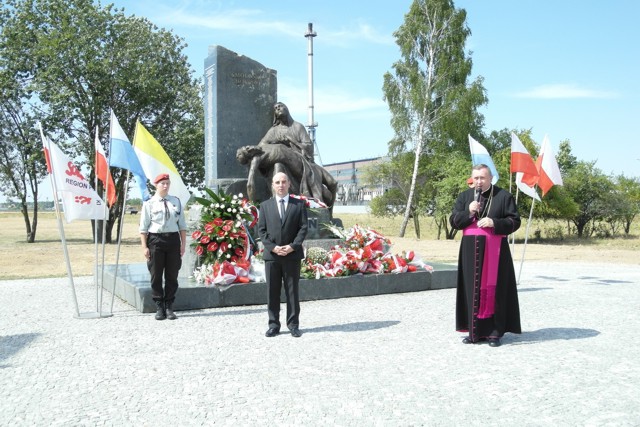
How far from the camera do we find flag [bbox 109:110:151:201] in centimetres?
671

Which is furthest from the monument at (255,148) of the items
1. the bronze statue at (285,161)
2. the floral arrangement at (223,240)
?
the floral arrangement at (223,240)

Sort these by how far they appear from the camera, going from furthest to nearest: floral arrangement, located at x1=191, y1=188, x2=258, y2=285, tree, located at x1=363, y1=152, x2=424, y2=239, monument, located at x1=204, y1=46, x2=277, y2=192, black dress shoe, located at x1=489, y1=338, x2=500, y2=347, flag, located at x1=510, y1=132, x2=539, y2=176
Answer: tree, located at x1=363, y1=152, x2=424, y2=239 < monument, located at x1=204, y1=46, x2=277, y2=192 < flag, located at x1=510, y1=132, x2=539, y2=176 < floral arrangement, located at x1=191, y1=188, x2=258, y2=285 < black dress shoe, located at x1=489, y1=338, x2=500, y2=347

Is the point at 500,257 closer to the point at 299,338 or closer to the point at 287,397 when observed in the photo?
the point at 299,338

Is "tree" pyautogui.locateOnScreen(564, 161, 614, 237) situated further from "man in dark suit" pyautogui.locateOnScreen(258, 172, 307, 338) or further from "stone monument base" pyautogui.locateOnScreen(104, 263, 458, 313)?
"man in dark suit" pyautogui.locateOnScreen(258, 172, 307, 338)

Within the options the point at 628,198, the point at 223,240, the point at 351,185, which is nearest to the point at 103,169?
the point at 223,240

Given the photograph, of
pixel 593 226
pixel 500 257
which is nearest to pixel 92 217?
pixel 500 257

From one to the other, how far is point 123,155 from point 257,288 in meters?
2.37

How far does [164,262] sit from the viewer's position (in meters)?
6.65

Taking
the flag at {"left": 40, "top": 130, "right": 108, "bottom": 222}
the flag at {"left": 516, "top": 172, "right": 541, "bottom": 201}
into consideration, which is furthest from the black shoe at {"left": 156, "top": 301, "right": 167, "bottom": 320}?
the flag at {"left": 516, "top": 172, "right": 541, "bottom": 201}

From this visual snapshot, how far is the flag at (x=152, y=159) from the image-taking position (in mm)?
6922

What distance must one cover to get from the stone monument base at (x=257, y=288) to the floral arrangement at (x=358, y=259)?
0.12 meters

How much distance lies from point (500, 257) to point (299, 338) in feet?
6.78

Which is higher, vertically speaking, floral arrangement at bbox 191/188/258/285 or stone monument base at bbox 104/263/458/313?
floral arrangement at bbox 191/188/258/285

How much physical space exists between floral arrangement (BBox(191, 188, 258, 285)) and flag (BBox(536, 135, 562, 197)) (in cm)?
460
